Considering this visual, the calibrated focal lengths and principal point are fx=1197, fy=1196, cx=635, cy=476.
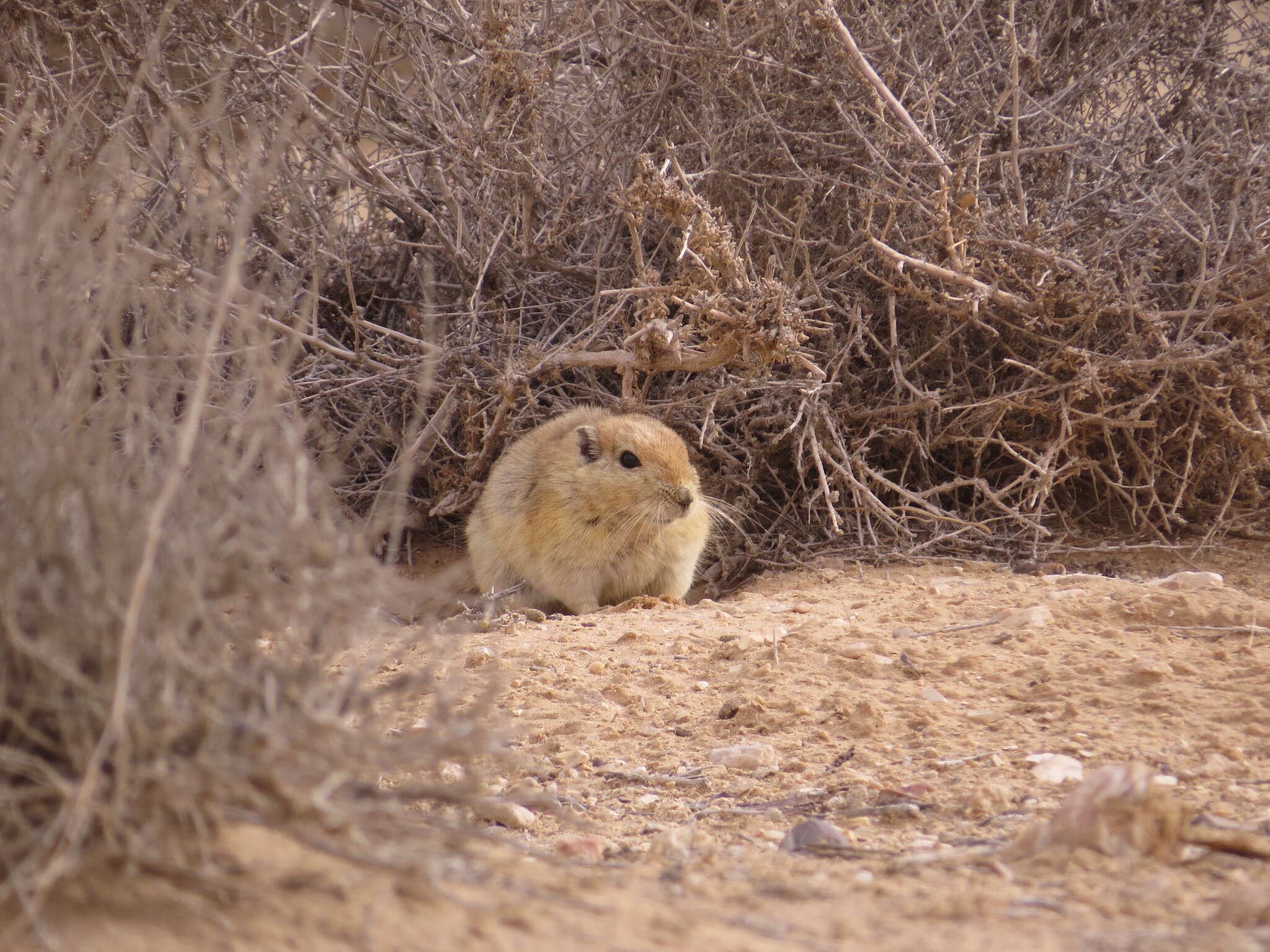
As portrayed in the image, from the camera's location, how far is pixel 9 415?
256cm

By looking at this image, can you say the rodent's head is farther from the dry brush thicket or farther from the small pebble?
the small pebble

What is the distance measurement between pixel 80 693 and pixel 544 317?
5.00 meters

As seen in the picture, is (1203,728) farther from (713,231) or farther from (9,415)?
(9,415)

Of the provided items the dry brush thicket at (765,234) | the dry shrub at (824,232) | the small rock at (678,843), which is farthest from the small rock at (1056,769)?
the dry shrub at (824,232)

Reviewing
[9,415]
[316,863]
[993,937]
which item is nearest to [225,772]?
[316,863]

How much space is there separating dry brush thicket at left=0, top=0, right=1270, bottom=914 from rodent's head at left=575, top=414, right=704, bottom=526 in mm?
228

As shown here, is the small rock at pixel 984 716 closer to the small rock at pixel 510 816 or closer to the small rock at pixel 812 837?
the small rock at pixel 812 837

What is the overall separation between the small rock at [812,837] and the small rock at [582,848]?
49 cm

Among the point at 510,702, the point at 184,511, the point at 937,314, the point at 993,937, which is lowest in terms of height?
the point at 510,702

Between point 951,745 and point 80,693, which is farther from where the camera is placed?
point 951,745

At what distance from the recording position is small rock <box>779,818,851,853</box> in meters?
3.14

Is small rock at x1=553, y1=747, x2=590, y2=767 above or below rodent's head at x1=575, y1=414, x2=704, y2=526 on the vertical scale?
below

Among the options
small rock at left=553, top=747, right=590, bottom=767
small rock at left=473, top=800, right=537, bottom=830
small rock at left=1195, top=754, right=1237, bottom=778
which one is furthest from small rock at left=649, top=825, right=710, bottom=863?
small rock at left=1195, top=754, right=1237, bottom=778

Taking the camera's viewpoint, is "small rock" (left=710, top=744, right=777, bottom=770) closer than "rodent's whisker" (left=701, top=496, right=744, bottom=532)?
Yes
